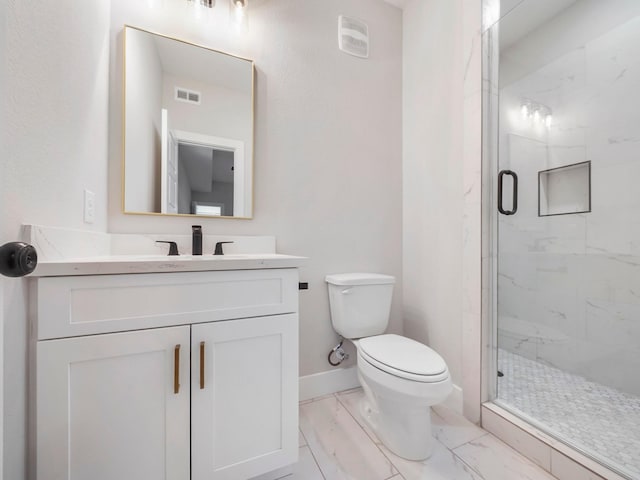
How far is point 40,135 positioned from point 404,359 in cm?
147

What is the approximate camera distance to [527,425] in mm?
1199

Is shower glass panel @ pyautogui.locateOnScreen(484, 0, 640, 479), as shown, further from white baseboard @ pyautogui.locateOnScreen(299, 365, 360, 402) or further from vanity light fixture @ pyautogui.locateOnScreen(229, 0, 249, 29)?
vanity light fixture @ pyautogui.locateOnScreen(229, 0, 249, 29)

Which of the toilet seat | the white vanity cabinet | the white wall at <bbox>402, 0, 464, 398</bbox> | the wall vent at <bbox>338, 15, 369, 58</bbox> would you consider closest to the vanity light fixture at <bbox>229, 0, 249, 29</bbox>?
the wall vent at <bbox>338, 15, 369, 58</bbox>

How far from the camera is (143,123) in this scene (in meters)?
1.32

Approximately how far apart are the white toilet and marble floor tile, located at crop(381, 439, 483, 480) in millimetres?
26

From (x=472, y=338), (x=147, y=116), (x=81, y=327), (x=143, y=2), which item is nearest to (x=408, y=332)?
(x=472, y=338)

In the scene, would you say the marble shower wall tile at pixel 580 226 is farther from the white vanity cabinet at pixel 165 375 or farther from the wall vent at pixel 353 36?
the white vanity cabinet at pixel 165 375

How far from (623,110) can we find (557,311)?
126cm

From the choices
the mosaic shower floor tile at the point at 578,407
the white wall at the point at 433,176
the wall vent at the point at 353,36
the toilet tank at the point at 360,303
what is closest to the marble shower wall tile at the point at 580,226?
the mosaic shower floor tile at the point at 578,407

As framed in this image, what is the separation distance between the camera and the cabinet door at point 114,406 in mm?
706

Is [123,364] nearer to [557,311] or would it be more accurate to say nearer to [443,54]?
[443,54]

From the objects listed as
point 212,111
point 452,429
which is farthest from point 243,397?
point 212,111

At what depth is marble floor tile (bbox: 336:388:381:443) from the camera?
1.33 metres

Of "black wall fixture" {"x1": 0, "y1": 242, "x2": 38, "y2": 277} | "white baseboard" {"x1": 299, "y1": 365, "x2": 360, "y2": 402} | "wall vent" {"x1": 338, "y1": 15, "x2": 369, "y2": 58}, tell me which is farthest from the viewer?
"wall vent" {"x1": 338, "y1": 15, "x2": 369, "y2": 58}
